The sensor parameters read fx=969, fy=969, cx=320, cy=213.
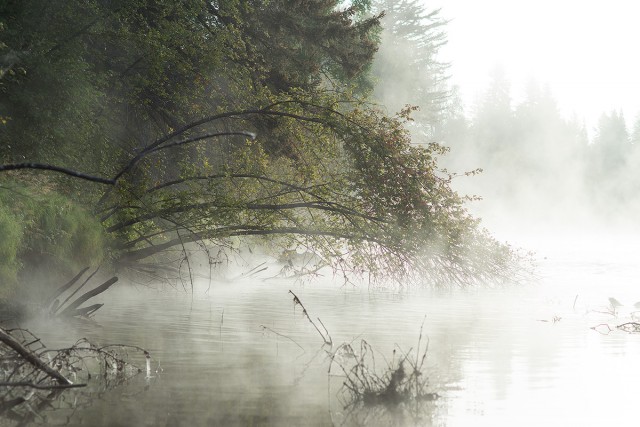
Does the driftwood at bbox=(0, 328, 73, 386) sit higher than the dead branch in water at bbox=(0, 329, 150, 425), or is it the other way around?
the driftwood at bbox=(0, 328, 73, 386)

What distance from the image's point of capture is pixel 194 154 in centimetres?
2088

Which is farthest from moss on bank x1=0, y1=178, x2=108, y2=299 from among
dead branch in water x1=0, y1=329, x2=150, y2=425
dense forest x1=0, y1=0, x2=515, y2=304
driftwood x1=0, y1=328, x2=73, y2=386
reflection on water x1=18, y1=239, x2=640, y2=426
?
driftwood x1=0, y1=328, x2=73, y2=386

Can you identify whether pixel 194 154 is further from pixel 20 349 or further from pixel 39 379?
pixel 20 349

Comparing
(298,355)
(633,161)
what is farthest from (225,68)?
(633,161)

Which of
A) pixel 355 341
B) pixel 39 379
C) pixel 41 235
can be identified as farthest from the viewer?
pixel 41 235

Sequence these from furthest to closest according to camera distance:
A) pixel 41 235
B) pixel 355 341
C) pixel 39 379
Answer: pixel 41 235 < pixel 355 341 < pixel 39 379

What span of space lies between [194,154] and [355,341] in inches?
319

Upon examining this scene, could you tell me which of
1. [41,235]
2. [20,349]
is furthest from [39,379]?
[41,235]

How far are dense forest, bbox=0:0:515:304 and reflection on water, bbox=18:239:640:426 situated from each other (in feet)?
4.77

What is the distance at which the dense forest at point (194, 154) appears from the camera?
16375 millimetres

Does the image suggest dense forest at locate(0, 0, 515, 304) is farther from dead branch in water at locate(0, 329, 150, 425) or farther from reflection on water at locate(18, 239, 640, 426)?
dead branch in water at locate(0, 329, 150, 425)

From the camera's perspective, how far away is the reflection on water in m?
8.74

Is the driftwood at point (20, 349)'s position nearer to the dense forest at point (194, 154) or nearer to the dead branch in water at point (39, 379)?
the dead branch in water at point (39, 379)

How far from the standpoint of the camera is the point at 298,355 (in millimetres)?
12570
